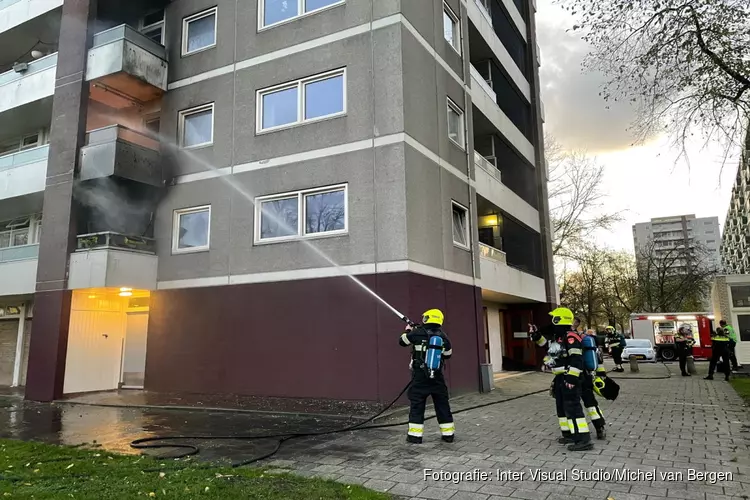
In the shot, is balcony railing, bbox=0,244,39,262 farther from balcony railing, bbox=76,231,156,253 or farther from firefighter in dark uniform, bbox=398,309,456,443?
firefighter in dark uniform, bbox=398,309,456,443

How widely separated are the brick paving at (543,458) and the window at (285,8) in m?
9.99

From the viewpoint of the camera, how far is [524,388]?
583 inches

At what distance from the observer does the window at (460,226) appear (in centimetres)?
1428

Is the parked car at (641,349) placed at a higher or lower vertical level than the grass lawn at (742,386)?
higher

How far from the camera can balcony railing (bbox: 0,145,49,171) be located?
1579cm

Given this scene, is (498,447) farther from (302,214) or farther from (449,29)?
(449,29)

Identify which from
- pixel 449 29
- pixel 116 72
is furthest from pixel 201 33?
pixel 449 29

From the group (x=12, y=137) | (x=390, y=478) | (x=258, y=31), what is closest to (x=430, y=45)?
(x=258, y=31)

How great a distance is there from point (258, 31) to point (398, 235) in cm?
701

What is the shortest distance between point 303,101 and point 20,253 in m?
10.1

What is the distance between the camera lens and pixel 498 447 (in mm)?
7254

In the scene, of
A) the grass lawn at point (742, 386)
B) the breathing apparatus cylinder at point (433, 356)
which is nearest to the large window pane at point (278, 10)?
the breathing apparatus cylinder at point (433, 356)

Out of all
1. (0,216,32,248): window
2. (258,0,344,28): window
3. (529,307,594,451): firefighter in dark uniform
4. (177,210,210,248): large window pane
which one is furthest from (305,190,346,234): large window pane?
(0,216,32,248): window

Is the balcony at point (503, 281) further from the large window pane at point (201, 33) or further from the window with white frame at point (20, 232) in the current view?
the window with white frame at point (20, 232)
